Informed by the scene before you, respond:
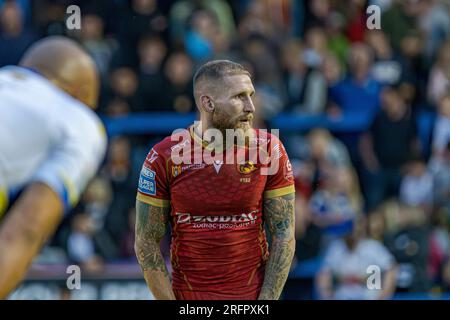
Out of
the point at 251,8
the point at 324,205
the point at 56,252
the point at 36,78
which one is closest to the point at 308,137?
the point at 324,205

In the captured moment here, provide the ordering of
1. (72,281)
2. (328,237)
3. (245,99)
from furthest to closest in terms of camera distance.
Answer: (328,237)
(72,281)
(245,99)

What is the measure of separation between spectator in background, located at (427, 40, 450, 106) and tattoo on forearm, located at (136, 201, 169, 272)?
8828 millimetres

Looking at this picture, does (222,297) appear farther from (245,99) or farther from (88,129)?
(88,129)

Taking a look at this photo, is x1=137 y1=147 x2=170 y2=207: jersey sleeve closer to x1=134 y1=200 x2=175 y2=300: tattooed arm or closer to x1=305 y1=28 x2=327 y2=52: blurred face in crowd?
x1=134 y1=200 x2=175 y2=300: tattooed arm

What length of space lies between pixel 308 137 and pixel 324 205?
1113mm

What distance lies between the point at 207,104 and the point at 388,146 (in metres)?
8.10

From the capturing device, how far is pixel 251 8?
15.3m

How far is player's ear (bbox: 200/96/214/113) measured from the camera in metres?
6.50

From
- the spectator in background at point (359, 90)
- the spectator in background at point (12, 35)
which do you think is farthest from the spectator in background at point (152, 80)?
the spectator in background at point (359, 90)

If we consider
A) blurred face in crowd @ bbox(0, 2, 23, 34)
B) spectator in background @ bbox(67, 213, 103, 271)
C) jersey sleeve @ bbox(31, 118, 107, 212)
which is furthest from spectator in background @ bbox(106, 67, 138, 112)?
jersey sleeve @ bbox(31, 118, 107, 212)

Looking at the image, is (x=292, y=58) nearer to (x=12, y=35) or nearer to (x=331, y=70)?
(x=331, y=70)

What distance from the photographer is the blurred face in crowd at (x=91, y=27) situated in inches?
581

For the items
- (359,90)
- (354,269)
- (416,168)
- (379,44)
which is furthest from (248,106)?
(379,44)

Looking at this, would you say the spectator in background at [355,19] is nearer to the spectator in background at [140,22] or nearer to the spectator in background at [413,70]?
the spectator in background at [413,70]
